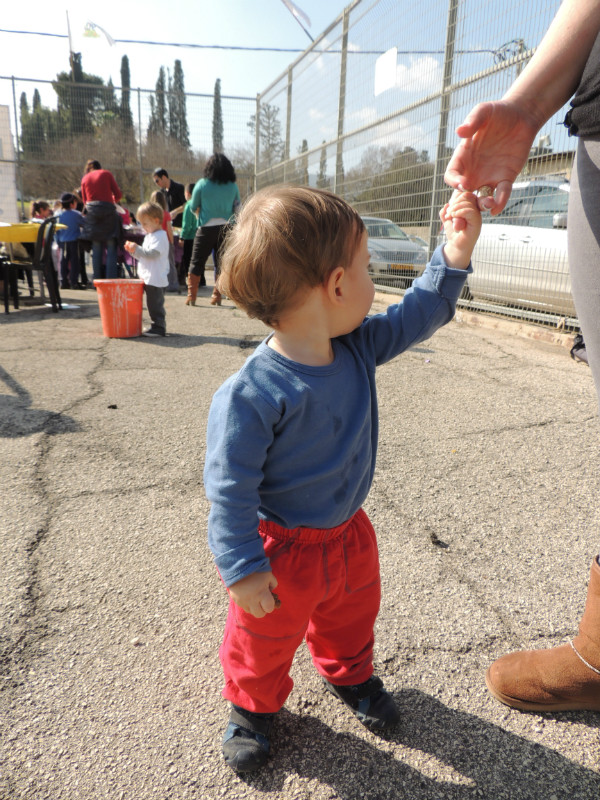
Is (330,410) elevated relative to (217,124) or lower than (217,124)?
lower

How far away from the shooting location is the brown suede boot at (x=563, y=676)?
1.25 meters

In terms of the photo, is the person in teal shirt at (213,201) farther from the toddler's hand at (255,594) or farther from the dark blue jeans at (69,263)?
the toddler's hand at (255,594)

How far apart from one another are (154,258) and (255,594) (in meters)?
4.43

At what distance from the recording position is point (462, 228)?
4.01ft

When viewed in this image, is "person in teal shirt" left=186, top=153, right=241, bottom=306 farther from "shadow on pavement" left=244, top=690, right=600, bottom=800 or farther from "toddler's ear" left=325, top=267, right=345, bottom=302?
"shadow on pavement" left=244, top=690, right=600, bottom=800

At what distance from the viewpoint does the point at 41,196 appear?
1349 cm

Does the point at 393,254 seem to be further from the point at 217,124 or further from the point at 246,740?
the point at 217,124

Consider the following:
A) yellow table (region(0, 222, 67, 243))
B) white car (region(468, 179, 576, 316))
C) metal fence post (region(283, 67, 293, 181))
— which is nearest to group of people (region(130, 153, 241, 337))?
yellow table (region(0, 222, 67, 243))

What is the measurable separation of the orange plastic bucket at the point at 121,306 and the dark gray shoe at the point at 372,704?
4065 mm

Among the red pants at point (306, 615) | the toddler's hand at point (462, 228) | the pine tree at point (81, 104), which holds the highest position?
the pine tree at point (81, 104)

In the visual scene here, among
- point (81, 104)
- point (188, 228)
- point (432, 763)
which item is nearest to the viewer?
point (432, 763)

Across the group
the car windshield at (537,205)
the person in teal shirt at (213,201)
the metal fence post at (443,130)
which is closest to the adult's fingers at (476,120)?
the car windshield at (537,205)

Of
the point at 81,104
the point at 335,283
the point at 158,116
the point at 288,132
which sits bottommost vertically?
the point at 335,283

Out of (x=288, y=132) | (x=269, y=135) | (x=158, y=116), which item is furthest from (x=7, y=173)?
(x=288, y=132)
